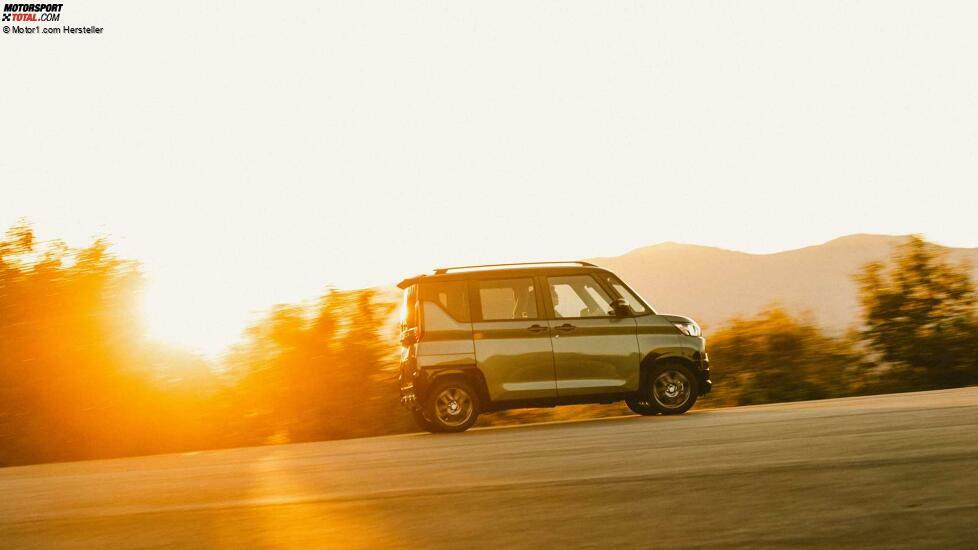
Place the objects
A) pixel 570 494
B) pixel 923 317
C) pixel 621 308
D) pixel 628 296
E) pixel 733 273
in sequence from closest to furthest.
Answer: pixel 570 494 → pixel 621 308 → pixel 628 296 → pixel 923 317 → pixel 733 273

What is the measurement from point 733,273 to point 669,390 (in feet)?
294

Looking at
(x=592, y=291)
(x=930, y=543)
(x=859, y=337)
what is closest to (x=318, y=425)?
(x=592, y=291)

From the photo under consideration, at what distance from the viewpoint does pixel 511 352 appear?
14.2 metres

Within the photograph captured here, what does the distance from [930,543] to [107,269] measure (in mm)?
15684

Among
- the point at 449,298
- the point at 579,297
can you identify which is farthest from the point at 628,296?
the point at 449,298

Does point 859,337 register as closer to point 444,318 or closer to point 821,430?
point 444,318

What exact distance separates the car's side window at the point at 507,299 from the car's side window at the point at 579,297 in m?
0.30

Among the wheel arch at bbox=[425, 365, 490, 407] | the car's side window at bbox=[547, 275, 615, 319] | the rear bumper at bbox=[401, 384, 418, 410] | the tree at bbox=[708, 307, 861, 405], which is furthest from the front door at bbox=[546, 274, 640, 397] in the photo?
the tree at bbox=[708, 307, 861, 405]

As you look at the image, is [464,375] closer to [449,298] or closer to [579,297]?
[449,298]

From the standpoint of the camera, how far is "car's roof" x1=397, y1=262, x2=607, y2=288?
14289 mm

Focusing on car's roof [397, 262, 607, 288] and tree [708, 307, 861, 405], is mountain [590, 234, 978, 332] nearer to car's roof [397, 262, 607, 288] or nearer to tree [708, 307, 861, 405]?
tree [708, 307, 861, 405]

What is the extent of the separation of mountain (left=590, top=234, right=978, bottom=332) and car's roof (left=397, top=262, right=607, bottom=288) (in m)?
71.3

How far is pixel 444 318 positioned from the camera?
14.2 metres

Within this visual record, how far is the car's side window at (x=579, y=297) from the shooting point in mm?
14570
